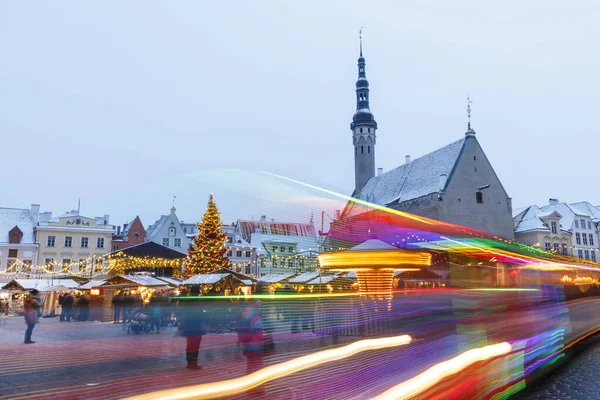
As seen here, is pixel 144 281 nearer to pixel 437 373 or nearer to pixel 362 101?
pixel 437 373

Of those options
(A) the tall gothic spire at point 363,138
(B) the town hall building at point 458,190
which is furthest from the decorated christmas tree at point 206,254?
(A) the tall gothic spire at point 363,138

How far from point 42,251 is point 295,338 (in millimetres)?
56110

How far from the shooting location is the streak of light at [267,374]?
3.93 metres

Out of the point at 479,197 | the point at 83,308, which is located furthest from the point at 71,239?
the point at 479,197

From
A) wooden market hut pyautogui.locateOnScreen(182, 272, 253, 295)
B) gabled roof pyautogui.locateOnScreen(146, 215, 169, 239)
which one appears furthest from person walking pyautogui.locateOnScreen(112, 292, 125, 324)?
gabled roof pyautogui.locateOnScreen(146, 215, 169, 239)

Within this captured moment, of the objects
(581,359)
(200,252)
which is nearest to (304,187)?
(581,359)

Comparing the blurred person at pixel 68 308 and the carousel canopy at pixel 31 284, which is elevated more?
the carousel canopy at pixel 31 284

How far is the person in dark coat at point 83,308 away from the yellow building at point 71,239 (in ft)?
88.7

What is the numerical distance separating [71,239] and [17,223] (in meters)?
6.24

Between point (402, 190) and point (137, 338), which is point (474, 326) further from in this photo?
point (402, 190)

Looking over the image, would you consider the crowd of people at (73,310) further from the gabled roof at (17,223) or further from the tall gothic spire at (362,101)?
the tall gothic spire at (362,101)

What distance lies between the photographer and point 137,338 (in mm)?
15164

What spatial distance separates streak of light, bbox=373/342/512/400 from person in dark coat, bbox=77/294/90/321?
2086cm

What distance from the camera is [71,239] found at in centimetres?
5562
